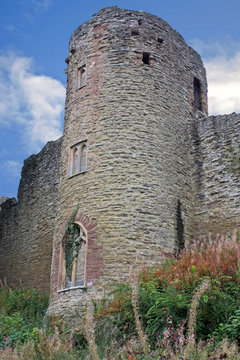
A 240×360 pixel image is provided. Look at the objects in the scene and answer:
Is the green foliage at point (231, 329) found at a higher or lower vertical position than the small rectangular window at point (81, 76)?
lower

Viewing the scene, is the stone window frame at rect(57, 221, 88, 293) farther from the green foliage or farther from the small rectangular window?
the small rectangular window

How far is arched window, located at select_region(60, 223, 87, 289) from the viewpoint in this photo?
12.0m

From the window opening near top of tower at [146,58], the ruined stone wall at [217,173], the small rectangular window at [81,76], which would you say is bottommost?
the ruined stone wall at [217,173]

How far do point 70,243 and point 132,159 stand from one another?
278 cm

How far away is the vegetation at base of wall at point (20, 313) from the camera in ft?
34.2

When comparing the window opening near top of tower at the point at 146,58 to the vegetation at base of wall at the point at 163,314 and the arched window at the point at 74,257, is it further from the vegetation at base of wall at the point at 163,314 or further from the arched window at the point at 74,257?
the vegetation at base of wall at the point at 163,314

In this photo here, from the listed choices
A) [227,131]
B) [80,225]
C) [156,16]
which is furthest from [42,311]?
[156,16]

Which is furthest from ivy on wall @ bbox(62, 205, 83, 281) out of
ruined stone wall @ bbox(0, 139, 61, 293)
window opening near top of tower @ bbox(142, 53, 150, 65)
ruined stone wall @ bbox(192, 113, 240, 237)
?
window opening near top of tower @ bbox(142, 53, 150, 65)

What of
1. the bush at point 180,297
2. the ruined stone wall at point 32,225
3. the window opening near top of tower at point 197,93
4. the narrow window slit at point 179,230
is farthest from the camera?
the ruined stone wall at point 32,225

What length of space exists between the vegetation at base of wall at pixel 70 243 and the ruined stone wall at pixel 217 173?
3.56 metres

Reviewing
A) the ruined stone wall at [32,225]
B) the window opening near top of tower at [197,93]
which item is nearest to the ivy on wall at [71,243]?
the ruined stone wall at [32,225]

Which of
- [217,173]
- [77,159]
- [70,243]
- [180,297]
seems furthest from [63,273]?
[217,173]

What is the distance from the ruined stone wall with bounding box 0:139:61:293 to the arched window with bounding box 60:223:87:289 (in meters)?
4.20

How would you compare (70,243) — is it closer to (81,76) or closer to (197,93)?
(81,76)
